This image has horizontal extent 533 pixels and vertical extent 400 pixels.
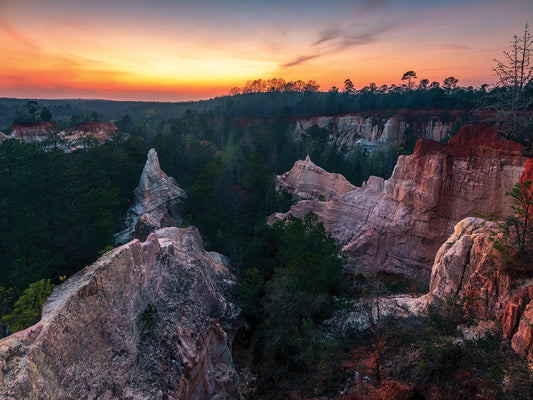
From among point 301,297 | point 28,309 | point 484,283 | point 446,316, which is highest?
point 484,283

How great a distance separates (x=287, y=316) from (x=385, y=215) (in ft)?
34.2

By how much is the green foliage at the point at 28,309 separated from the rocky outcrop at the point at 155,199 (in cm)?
1492

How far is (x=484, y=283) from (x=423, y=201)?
885 cm

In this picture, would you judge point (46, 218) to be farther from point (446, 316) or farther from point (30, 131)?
point (30, 131)

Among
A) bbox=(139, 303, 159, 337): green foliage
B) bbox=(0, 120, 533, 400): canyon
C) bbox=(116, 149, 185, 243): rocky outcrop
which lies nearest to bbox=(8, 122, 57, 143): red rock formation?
bbox=(116, 149, 185, 243): rocky outcrop

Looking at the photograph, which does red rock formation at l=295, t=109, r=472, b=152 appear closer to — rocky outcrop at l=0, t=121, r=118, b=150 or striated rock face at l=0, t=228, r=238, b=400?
rocky outcrop at l=0, t=121, r=118, b=150

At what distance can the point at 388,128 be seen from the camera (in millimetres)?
57219

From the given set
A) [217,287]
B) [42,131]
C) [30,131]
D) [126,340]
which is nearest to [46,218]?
[217,287]

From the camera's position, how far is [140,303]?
39.3 ft

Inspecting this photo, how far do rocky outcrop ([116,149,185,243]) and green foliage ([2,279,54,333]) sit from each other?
587 inches

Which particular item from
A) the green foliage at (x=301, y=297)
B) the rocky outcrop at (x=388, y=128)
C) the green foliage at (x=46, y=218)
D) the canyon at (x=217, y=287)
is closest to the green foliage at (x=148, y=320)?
the canyon at (x=217, y=287)

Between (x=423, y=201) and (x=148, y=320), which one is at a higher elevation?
(x=423, y=201)

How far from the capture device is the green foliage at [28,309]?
11.6 m

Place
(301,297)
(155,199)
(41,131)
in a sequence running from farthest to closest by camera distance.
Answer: (41,131) < (155,199) < (301,297)
